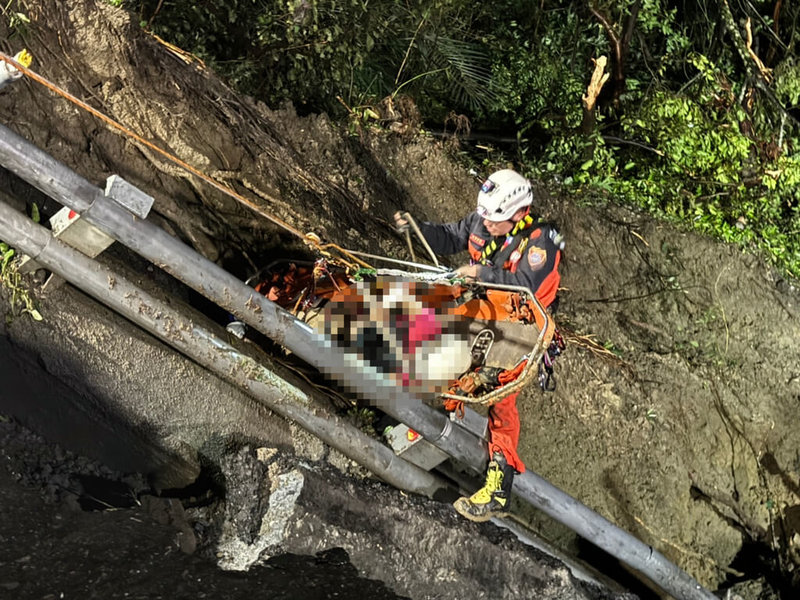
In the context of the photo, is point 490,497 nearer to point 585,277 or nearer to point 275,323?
point 275,323

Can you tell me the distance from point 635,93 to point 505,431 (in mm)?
5537

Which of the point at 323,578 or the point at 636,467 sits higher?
the point at 323,578

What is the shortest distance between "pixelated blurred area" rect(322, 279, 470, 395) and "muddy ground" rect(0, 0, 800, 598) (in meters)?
0.93

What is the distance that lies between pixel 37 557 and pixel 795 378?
7.05 m

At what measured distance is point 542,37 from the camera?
9289 mm

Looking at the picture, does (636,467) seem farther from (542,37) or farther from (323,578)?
(542,37)

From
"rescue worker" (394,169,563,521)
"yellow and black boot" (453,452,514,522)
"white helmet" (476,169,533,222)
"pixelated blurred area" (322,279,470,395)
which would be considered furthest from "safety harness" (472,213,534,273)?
"yellow and black boot" (453,452,514,522)

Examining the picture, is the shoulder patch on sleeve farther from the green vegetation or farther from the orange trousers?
the green vegetation

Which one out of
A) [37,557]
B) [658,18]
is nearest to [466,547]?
[37,557]

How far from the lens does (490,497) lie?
4.97 metres

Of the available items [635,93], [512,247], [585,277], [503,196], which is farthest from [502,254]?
[635,93]

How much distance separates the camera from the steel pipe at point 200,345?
3.72m

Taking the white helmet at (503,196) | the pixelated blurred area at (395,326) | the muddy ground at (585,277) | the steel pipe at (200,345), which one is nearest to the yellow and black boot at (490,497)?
the steel pipe at (200,345)

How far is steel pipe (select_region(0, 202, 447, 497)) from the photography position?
372 cm
